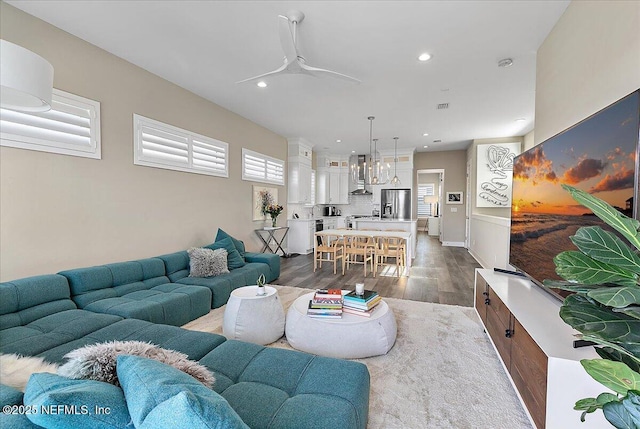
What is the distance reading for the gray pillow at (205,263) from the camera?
3.53 metres

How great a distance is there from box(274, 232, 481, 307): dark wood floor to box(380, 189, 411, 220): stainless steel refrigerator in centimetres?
228

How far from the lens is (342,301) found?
238 centimetres

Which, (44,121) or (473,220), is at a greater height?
(44,121)

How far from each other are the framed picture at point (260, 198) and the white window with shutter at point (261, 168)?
7.1 inches

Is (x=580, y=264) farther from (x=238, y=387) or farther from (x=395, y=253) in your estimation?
(x=395, y=253)

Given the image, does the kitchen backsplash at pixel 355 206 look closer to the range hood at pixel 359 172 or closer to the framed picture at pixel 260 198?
the range hood at pixel 359 172

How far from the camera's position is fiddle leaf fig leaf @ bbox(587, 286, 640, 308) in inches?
26.2

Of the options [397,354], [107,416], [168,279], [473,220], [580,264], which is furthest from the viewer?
[473,220]

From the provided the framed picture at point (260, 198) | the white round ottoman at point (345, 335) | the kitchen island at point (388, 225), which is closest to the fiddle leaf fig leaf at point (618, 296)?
the white round ottoman at point (345, 335)

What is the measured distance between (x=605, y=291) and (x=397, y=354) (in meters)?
1.91

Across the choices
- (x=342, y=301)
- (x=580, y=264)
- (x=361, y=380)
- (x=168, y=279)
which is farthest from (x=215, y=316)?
(x=580, y=264)

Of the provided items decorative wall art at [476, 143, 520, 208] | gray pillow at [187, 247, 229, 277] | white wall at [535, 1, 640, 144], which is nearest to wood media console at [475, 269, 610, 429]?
white wall at [535, 1, 640, 144]

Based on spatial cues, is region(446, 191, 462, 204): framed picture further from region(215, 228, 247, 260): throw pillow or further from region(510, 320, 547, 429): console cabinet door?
region(510, 320, 547, 429): console cabinet door

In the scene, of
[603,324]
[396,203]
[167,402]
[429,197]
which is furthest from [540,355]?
[429,197]
